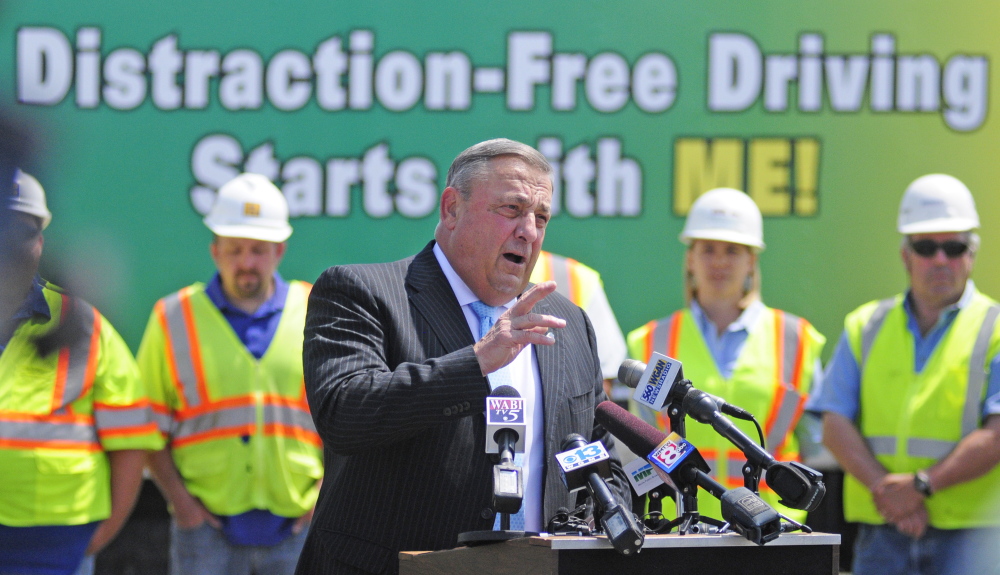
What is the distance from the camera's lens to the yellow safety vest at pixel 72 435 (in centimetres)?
406

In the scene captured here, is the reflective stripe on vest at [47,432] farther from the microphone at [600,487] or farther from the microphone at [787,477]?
the microphone at [787,477]

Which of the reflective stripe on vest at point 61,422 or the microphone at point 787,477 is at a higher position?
the microphone at point 787,477

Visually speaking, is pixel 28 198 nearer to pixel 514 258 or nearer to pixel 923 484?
pixel 514 258

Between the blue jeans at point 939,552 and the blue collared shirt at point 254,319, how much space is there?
2.54 m

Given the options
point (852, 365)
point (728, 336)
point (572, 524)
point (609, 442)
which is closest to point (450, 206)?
point (609, 442)

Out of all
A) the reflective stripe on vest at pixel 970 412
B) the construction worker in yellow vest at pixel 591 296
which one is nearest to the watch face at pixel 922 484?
the reflective stripe on vest at pixel 970 412

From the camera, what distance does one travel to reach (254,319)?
4.64 m

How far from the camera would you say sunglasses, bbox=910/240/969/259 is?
4621 mm

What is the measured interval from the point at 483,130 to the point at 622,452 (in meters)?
1.48

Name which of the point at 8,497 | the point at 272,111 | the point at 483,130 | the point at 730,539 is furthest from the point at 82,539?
the point at 730,539

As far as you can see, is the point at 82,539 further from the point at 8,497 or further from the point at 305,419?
the point at 305,419

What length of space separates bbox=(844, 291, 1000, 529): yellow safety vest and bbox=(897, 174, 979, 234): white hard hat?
31 cm

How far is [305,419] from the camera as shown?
4562 mm

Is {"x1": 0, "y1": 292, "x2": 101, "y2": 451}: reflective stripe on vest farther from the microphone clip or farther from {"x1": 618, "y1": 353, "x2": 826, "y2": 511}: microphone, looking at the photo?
{"x1": 618, "y1": 353, "x2": 826, "y2": 511}: microphone
